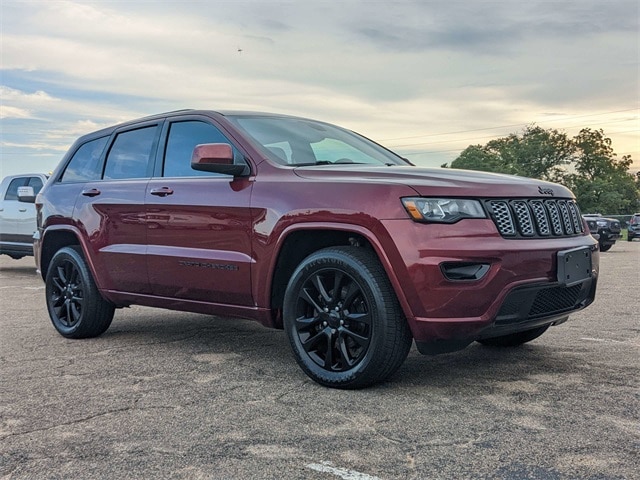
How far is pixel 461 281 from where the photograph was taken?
12.1 feet

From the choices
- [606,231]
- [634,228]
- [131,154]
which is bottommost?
[634,228]

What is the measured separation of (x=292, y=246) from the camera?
4.40 m

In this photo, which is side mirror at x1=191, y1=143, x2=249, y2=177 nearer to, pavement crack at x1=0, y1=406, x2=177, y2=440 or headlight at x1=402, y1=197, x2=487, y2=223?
headlight at x1=402, y1=197, x2=487, y2=223

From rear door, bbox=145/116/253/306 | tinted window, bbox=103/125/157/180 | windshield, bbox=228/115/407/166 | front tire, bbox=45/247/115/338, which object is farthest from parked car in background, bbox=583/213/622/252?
rear door, bbox=145/116/253/306

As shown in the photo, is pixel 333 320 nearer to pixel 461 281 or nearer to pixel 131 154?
pixel 461 281

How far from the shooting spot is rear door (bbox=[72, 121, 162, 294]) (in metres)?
5.29

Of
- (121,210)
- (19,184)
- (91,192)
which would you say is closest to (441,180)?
(121,210)

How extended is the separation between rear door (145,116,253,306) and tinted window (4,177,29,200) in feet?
29.0

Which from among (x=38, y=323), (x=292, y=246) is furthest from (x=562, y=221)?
(x=38, y=323)

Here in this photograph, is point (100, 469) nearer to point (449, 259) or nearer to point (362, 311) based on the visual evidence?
point (362, 311)

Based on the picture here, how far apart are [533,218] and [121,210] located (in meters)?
3.12

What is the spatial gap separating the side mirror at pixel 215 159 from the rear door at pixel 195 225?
146mm

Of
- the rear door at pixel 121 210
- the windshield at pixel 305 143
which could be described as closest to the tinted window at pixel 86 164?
the rear door at pixel 121 210

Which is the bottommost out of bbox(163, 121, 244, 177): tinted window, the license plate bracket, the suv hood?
the license plate bracket
